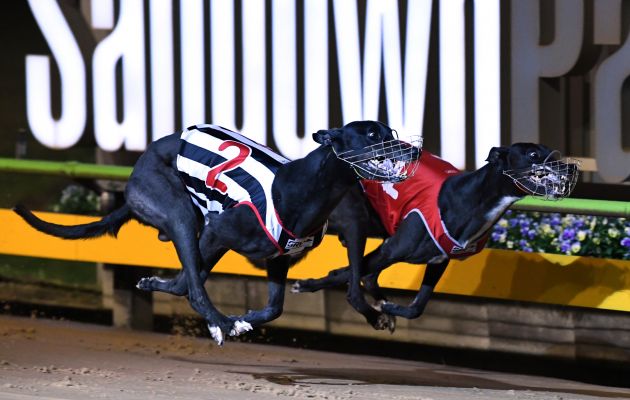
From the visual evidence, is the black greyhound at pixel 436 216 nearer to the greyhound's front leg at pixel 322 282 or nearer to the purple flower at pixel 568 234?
the greyhound's front leg at pixel 322 282

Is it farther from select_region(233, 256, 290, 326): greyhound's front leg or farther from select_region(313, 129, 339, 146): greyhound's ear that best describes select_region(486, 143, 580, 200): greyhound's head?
select_region(233, 256, 290, 326): greyhound's front leg

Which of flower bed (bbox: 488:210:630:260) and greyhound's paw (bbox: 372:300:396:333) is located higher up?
flower bed (bbox: 488:210:630:260)

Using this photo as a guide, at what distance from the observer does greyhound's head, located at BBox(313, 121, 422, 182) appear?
6180 mm

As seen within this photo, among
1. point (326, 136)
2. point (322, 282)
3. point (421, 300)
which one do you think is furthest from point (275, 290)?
point (326, 136)

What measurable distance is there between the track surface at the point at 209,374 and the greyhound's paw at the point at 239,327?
0.94 feet

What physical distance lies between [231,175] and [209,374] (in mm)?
1236

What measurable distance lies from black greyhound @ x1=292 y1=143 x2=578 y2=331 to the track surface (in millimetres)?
488

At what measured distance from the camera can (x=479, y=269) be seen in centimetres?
782

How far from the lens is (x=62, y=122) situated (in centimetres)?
908

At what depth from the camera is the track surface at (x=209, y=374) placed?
6602 millimetres

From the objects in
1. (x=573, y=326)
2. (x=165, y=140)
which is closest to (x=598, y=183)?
(x=573, y=326)

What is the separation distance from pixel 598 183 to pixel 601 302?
0.68 m

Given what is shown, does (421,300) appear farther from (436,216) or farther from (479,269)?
(479,269)

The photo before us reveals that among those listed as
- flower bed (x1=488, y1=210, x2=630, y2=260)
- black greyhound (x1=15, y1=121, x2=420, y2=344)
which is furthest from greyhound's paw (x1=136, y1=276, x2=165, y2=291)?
flower bed (x1=488, y1=210, x2=630, y2=260)
